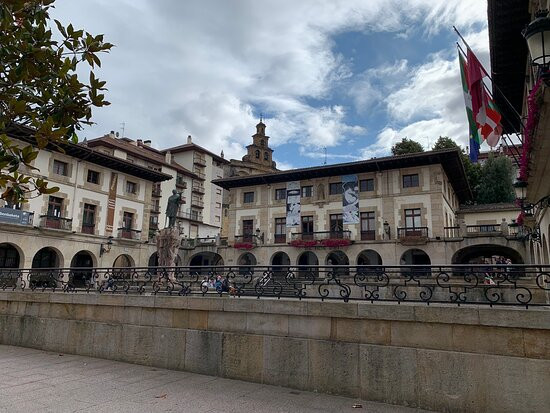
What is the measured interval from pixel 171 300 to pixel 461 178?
3237cm

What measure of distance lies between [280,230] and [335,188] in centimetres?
610

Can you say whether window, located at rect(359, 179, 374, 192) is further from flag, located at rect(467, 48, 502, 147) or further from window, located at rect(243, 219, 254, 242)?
flag, located at rect(467, 48, 502, 147)

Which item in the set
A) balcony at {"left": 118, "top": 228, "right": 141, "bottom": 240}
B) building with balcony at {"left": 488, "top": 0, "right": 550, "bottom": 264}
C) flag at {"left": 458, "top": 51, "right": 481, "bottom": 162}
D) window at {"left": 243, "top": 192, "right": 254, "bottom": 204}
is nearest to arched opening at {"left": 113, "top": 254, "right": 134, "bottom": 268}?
balcony at {"left": 118, "top": 228, "right": 141, "bottom": 240}

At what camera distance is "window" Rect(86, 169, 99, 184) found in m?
29.8

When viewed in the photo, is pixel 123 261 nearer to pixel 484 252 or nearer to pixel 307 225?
pixel 307 225

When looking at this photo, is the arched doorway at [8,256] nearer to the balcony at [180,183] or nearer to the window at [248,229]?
the window at [248,229]

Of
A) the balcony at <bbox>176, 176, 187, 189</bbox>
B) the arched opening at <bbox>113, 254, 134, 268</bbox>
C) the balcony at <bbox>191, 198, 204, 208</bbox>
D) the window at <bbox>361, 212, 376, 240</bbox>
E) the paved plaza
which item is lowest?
the paved plaza

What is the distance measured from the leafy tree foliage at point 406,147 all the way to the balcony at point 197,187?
25779 mm

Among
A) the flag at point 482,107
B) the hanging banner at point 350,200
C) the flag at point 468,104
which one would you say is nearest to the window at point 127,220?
the hanging banner at point 350,200

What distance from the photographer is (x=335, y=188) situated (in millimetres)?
32719

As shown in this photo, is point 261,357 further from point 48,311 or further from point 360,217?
point 360,217

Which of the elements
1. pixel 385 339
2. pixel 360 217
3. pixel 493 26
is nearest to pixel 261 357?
pixel 385 339

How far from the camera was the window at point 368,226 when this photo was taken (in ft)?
99.9

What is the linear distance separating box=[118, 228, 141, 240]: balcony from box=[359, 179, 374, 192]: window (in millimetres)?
18816
